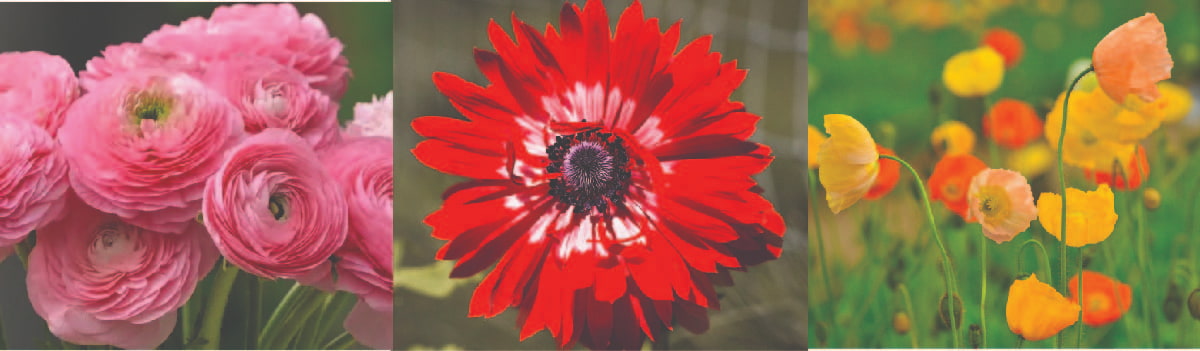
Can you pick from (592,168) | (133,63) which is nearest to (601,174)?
(592,168)

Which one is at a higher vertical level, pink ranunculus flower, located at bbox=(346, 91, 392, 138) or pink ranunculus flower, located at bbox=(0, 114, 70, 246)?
pink ranunculus flower, located at bbox=(346, 91, 392, 138)

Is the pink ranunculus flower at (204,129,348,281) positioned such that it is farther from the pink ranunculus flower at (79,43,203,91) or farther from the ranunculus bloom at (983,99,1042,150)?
the ranunculus bloom at (983,99,1042,150)

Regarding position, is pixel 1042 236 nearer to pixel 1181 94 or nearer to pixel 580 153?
pixel 1181 94

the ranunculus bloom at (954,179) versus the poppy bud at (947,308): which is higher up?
the ranunculus bloom at (954,179)

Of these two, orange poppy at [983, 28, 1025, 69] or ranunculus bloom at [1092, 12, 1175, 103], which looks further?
orange poppy at [983, 28, 1025, 69]

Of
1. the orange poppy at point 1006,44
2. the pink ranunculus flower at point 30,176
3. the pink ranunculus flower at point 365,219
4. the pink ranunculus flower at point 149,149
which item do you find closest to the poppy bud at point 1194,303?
the orange poppy at point 1006,44

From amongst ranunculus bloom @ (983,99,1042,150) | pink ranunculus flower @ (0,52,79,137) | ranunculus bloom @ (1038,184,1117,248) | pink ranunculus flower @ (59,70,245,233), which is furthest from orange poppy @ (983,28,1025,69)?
pink ranunculus flower @ (0,52,79,137)

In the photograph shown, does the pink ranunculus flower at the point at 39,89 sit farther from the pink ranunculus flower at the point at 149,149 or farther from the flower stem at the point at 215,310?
the flower stem at the point at 215,310

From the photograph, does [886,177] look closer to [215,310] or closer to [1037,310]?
[1037,310]
